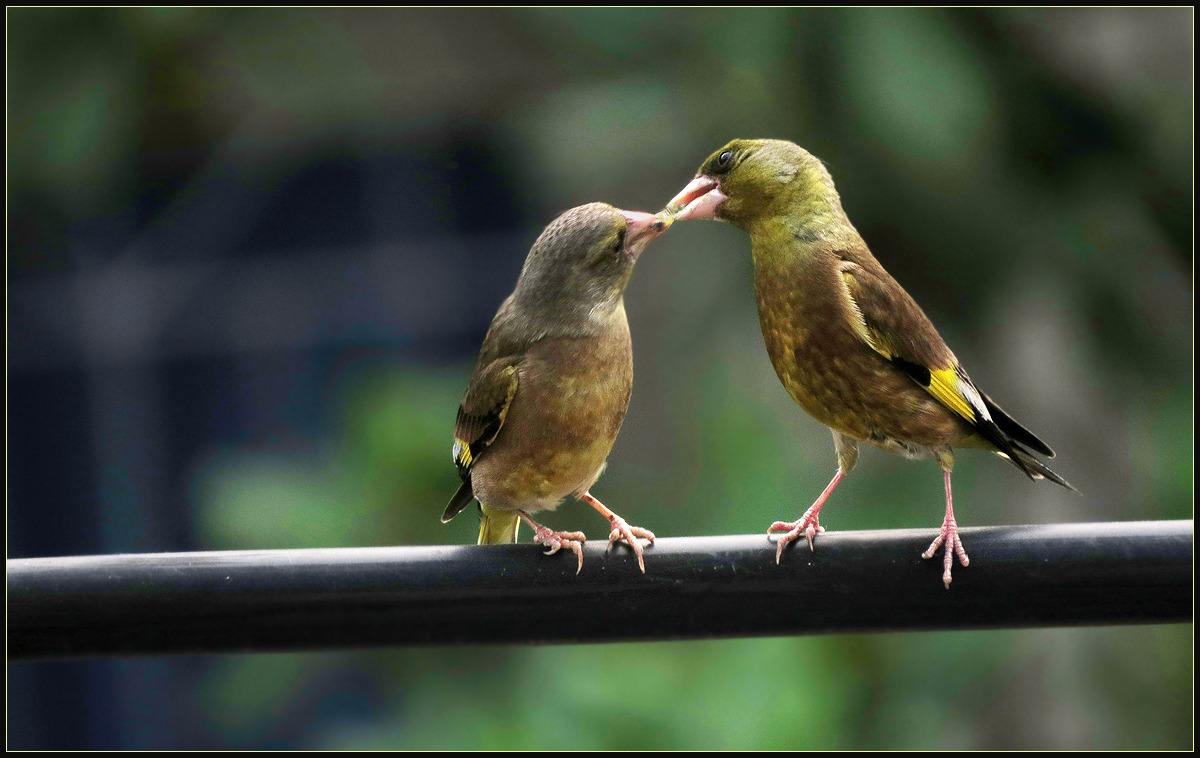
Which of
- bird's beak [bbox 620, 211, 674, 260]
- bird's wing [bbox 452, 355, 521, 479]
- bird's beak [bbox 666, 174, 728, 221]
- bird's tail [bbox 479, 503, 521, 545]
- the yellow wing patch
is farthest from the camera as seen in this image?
bird's tail [bbox 479, 503, 521, 545]

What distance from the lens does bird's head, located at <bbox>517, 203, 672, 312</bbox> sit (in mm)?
3033

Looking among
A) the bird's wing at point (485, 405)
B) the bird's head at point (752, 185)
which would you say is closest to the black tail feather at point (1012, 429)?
the bird's head at point (752, 185)

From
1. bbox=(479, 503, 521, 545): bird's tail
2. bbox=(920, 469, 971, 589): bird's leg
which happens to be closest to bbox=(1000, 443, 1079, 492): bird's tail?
bbox=(920, 469, 971, 589): bird's leg

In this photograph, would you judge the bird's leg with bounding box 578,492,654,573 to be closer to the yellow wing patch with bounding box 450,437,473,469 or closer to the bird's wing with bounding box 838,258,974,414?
the yellow wing patch with bounding box 450,437,473,469

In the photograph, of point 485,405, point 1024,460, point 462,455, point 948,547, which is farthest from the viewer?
point 462,455

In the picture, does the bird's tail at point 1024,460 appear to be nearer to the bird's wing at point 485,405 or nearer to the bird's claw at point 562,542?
the bird's claw at point 562,542

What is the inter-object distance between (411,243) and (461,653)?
3.23 metres

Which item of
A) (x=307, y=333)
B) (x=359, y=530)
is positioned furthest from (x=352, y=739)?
(x=307, y=333)

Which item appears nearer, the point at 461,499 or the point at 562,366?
the point at 562,366

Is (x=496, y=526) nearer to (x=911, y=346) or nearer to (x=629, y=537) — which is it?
(x=629, y=537)

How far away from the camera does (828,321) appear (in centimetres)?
286

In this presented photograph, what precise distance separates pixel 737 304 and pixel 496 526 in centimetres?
216

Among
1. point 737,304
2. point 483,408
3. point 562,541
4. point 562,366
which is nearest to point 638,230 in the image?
point 562,366

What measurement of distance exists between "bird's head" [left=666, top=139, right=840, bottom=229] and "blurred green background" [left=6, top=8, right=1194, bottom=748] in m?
2.02
